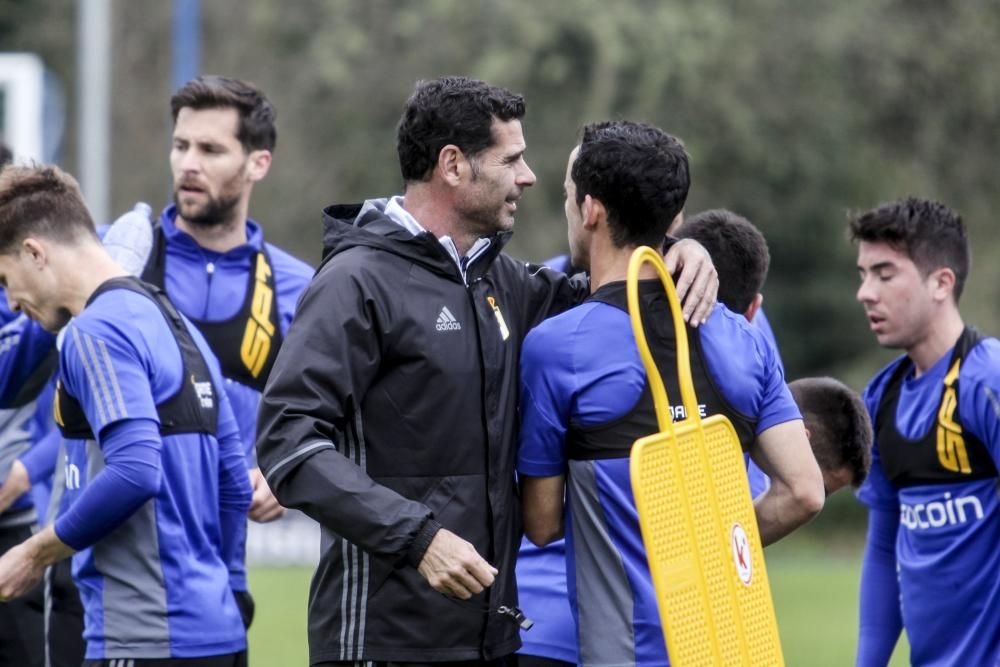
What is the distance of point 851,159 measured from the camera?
2928 centimetres

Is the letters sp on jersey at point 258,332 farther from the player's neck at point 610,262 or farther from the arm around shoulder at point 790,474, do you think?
the arm around shoulder at point 790,474

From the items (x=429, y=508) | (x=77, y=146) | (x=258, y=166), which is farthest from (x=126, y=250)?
(x=77, y=146)

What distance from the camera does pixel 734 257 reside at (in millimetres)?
5039

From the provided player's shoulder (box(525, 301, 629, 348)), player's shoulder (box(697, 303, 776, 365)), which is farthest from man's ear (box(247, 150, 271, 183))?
player's shoulder (box(697, 303, 776, 365))

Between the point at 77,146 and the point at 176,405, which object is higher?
the point at 77,146

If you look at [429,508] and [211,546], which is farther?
[211,546]

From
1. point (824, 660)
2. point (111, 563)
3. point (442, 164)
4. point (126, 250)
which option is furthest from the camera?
point (824, 660)

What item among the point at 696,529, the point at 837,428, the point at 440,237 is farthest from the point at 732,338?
the point at 837,428

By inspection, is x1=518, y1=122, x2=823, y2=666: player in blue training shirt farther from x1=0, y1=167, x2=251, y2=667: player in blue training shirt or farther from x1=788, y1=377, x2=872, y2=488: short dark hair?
x1=0, y1=167, x2=251, y2=667: player in blue training shirt

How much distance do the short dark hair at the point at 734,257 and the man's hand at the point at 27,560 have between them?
218cm

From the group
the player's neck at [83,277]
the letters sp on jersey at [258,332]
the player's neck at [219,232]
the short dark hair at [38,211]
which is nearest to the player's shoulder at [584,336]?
the player's neck at [83,277]

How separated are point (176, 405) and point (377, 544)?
1.25 m

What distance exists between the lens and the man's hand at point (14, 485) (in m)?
6.12

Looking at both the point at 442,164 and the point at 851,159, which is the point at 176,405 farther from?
the point at 851,159
